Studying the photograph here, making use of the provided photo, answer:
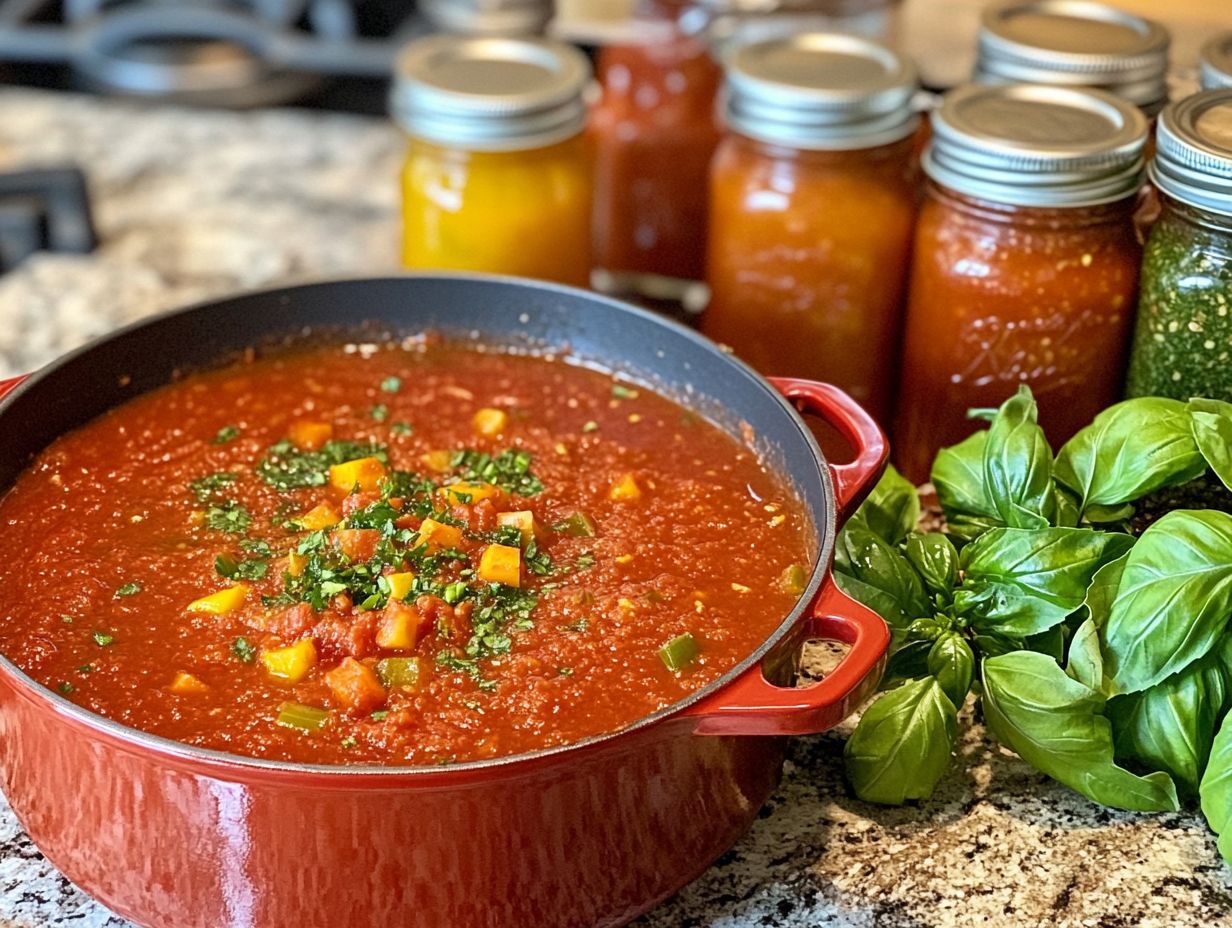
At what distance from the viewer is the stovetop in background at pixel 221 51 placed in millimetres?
2617

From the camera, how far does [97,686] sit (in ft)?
4.00

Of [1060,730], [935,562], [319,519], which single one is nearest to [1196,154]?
[935,562]

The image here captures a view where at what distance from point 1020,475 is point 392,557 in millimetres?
565

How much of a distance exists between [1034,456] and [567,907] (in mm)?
576

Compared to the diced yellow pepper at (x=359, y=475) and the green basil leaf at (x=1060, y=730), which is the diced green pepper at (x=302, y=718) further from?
the green basil leaf at (x=1060, y=730)

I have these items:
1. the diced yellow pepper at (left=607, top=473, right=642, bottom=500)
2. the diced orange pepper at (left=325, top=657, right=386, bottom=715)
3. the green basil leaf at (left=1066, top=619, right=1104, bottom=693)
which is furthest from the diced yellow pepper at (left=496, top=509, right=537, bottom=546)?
Answer: the green basil leaf at (left=1066, top=619, right=1104, bottom=693)

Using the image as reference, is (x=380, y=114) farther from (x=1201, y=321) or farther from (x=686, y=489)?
(x=1201, y=321)

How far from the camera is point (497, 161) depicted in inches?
73.1

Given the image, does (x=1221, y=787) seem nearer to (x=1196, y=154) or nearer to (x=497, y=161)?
(x=1196, y=154)

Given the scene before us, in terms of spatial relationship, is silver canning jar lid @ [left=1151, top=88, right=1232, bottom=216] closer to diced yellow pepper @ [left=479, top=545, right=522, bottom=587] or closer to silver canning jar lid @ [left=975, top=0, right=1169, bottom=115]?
silver canning jar lid @ [left=975, top=0, right=1169, bottom=115]

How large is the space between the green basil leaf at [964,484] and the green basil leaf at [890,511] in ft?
0.10

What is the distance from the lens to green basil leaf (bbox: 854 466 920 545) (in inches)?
56.7

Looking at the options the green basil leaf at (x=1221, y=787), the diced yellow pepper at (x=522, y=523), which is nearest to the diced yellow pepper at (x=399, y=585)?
the diced yellow pepper at (x=522, y=523)

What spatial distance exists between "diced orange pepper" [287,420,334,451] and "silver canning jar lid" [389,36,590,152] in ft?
1.41
